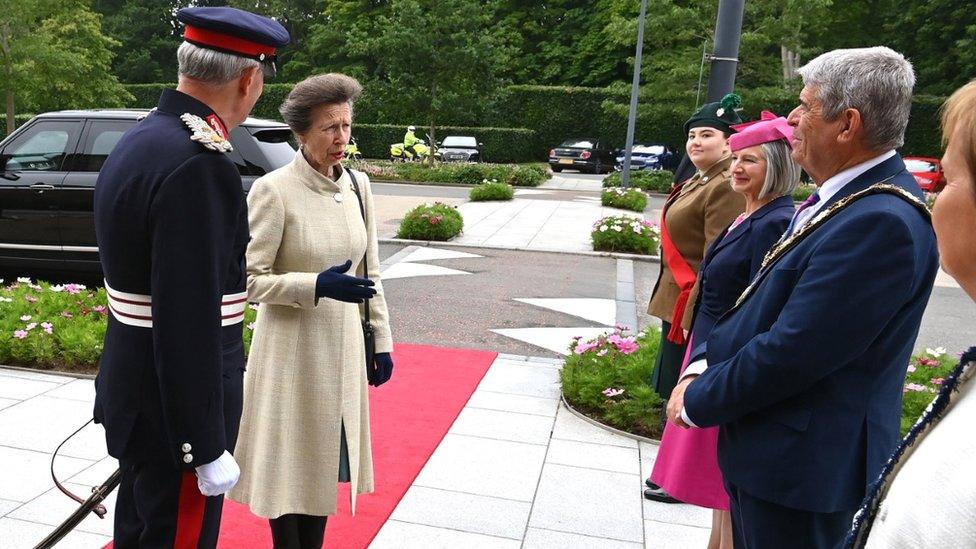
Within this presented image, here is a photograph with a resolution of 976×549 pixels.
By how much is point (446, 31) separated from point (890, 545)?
78.0 ft

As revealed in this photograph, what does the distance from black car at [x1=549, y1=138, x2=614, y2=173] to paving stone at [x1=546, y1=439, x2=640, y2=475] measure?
2604 cm

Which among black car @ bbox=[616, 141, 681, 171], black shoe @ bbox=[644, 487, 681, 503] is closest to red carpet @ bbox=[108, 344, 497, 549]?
black shoe @ bbox=[644, 487, 681, 503]

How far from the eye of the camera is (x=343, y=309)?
2809mm

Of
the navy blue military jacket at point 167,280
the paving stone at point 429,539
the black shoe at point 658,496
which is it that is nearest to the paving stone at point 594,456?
the black shoe at point 658,496

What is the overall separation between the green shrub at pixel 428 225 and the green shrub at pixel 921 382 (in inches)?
285

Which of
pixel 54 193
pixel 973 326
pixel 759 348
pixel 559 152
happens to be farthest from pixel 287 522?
pixel 559 152

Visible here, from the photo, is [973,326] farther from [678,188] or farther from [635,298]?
[678,188]

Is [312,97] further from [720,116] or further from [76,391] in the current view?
[76,391]

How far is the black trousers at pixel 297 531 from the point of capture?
109 inches

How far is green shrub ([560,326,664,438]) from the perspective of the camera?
15.1 ft

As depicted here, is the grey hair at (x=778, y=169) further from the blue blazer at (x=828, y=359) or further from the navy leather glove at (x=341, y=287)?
the navy leather glove at (x=341, y=287)

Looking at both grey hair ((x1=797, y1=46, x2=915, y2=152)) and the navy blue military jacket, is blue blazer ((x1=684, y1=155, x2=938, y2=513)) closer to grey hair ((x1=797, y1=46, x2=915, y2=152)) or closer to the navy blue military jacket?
grey hair ((x1=797, y1=46, x2=915, y2=152))

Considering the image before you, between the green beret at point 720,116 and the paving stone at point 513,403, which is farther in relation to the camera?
the paving stone at point 513,403

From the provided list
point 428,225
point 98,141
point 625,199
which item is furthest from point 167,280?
point 625,199
